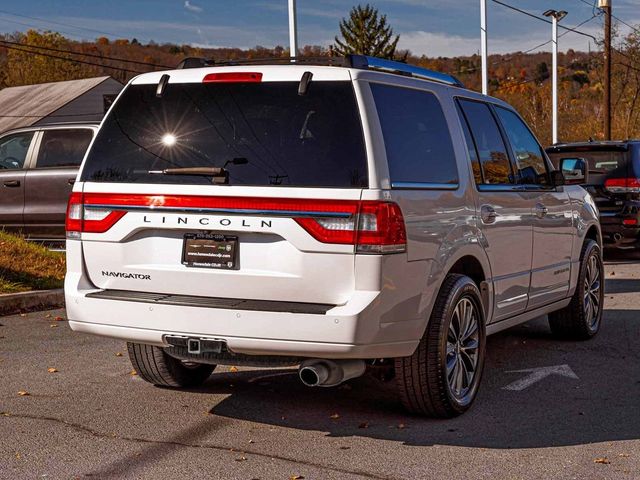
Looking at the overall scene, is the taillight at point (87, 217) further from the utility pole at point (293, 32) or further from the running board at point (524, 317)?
the utility pole at point (293, 32)

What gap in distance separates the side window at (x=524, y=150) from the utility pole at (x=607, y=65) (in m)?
33.0

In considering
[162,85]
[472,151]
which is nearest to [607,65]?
[472,151]

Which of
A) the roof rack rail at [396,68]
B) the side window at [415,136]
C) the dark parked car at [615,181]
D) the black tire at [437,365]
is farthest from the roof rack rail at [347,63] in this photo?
the dark parked car at [615,181]

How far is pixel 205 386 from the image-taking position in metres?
6.82

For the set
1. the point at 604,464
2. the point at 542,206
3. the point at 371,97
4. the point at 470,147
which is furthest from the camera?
the point at 542,206

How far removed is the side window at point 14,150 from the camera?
1509 cm

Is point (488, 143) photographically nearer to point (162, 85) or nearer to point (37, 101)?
point (162, 85)

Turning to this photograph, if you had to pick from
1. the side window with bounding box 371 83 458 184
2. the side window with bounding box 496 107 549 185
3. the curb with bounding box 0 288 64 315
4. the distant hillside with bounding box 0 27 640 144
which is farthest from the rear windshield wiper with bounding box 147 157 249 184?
the distant hillside with bounding box 0 27 640 144

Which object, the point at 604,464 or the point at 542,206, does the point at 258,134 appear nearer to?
the point at 604,464

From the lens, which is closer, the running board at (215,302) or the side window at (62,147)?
the running board at (215,302)

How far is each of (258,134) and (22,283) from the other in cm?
659

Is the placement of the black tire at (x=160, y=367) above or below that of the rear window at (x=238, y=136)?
below


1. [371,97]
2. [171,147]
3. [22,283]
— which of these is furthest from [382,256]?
[22,283]

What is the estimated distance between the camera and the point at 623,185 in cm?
1536
